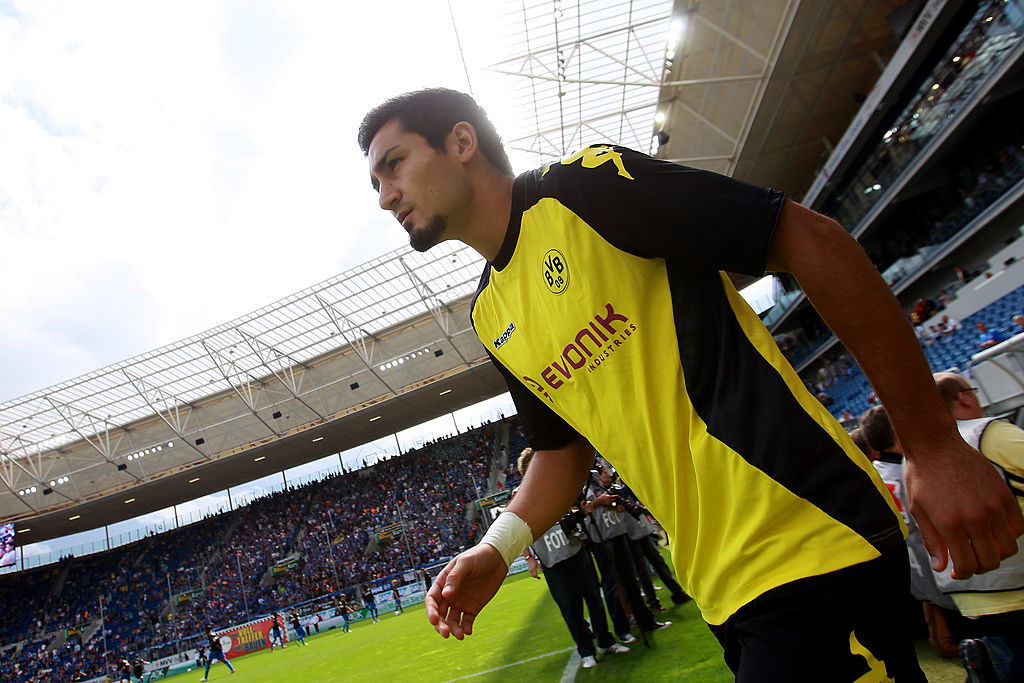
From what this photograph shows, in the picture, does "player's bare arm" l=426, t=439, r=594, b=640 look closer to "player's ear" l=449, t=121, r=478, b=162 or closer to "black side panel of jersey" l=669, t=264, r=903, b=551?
"black side panel of jersey" l=669, t=264, r=903, b=551

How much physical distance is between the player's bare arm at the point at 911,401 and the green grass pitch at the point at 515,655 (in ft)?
11.8

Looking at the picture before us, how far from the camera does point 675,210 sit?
1.22 m

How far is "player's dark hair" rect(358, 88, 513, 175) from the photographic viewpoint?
5.94 feet

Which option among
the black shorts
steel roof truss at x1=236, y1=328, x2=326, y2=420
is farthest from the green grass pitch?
steel roof truss at x1=236, y1=328, x2=326, y2=420

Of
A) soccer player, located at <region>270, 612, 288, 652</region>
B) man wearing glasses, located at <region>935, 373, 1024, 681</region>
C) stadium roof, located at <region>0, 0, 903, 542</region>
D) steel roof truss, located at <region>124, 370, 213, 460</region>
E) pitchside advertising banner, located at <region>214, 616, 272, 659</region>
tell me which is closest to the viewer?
man wearing glasses, located at <region>935, 373, 1024, 681</region>

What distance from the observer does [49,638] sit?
3428cm

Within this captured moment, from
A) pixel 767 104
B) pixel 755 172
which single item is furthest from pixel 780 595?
pixel 755 172

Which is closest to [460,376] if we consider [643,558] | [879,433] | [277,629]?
[277,629]

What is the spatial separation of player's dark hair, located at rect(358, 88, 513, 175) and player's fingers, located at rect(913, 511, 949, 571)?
144 centimetres

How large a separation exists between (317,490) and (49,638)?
16777mm

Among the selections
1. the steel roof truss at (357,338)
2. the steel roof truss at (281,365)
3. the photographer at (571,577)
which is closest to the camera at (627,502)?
the photographer at (571,577)

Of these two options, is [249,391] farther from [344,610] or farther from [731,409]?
[731,409]

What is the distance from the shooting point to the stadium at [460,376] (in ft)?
44.3

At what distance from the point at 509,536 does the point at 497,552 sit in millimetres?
67
